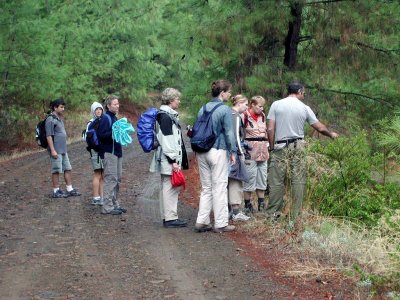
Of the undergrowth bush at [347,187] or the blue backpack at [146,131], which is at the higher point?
the blue backpack at [146,131]

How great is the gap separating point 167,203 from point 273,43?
20.7 ft

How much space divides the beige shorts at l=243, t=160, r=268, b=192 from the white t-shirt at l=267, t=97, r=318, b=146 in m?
1.28

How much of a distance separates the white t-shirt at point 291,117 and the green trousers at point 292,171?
0.54 feet

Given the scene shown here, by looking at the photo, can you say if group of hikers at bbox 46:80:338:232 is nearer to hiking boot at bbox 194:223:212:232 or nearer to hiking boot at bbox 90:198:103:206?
hiking boot at bbox 194:223:212:232

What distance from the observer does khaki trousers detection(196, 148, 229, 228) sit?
953cm

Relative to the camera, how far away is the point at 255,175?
1105 cm

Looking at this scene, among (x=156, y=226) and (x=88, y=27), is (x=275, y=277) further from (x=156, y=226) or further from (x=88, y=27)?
(x=88, y=27)

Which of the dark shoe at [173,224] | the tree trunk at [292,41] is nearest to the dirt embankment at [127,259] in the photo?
the dark shoe at [173,224]

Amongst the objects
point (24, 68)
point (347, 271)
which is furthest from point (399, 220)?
point (24, 68)

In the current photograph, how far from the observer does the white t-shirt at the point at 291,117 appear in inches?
378

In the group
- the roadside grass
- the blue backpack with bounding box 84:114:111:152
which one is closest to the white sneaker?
the roadside grass

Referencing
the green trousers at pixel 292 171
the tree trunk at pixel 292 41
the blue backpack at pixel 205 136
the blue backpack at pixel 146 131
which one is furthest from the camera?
the tree trunk at pixel 292 41

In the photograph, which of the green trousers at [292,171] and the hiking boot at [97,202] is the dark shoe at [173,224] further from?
the hiking boot at [97,202]

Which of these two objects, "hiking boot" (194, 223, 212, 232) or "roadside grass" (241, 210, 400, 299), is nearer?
"roadside grass" (241, 210, 400, 299)
